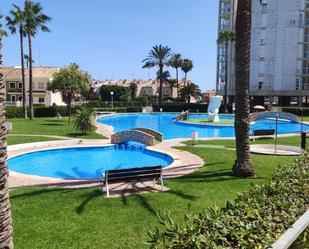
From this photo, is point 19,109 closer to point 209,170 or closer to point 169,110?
point 169,110

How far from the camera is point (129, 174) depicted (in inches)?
454

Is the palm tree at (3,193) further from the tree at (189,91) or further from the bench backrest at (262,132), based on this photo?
the tree at (189,91)

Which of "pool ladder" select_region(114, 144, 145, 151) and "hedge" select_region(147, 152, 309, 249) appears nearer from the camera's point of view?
"hedge" select_region(147, 152, 309, 249)

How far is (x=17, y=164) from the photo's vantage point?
19250 millimetres

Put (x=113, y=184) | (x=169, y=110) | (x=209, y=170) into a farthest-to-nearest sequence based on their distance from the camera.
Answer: (x=169, y=110) → (x=209, y=170) → (x=113, y=184)

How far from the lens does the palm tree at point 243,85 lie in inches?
508

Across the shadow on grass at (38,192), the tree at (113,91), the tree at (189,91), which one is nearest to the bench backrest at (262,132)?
the shadow on grass at (38,192)

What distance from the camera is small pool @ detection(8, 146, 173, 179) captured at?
60.0 ft

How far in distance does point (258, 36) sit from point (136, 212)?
67191 mm

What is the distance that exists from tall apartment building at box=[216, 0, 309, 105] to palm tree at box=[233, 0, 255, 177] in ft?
185

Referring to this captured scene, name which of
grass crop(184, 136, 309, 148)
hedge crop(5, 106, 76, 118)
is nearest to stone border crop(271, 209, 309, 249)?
grass crop(184, 136, 309, 148)

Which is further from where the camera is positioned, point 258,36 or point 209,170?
point 258,36

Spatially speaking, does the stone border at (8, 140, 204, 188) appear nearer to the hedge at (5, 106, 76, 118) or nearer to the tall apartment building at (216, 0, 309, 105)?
the hedge at (5, 106, 76, 118)

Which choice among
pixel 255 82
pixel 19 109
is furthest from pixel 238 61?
pixel 255 82
